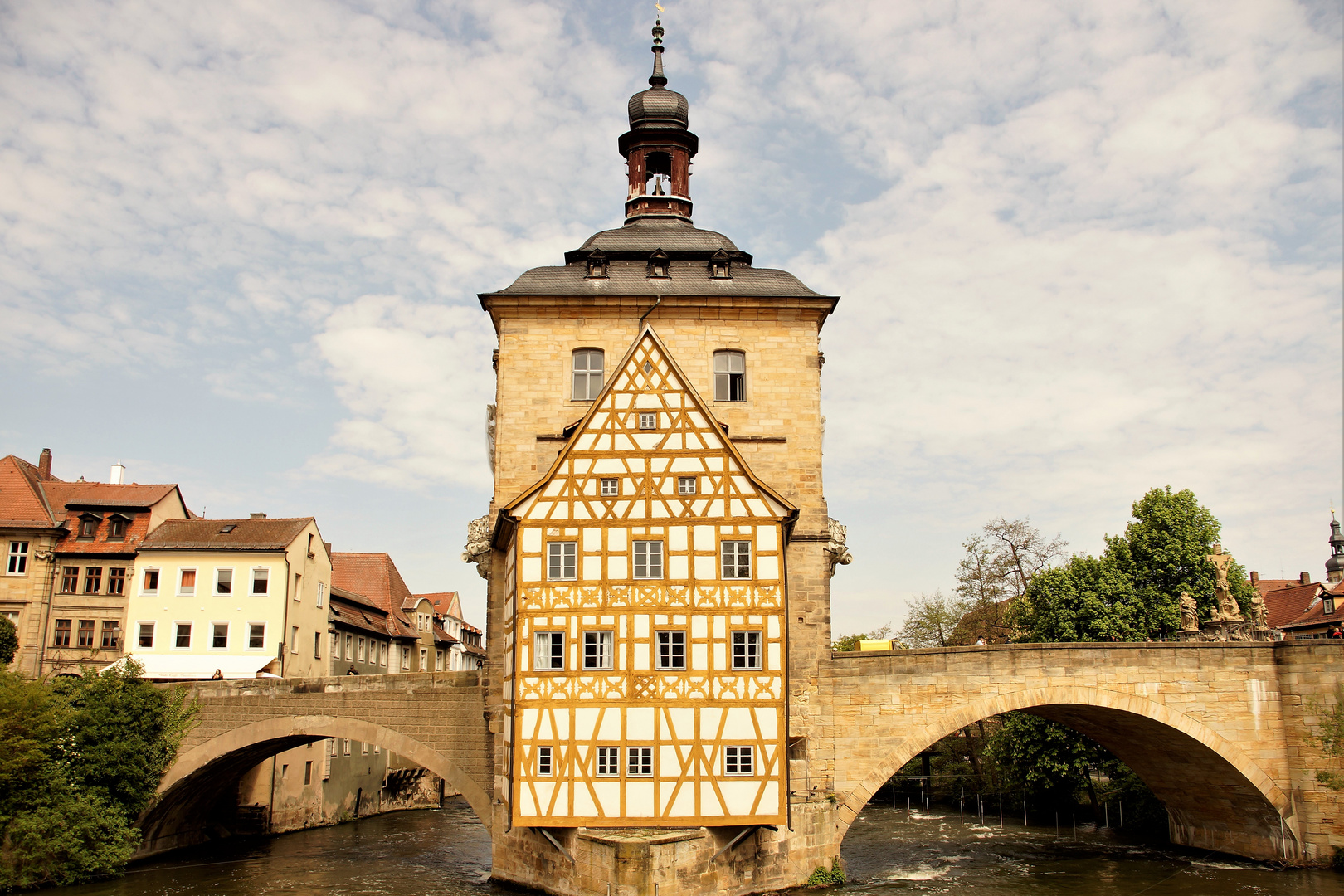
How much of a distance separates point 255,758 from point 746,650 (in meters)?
16.1

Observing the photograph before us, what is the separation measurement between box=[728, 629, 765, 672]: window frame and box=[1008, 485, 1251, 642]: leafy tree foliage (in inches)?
608

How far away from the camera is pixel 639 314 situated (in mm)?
24891

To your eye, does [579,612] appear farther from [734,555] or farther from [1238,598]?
[1238,598]

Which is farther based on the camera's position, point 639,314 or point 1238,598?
point 1238,598

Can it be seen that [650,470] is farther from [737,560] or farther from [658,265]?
[658,265]

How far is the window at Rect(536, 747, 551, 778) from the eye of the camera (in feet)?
65.7

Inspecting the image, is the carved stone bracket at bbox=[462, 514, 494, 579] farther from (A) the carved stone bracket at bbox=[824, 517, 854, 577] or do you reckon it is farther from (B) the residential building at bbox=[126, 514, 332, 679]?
(B) the residential building at bbox=[126, 514, 332, 679]

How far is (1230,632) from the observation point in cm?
2561

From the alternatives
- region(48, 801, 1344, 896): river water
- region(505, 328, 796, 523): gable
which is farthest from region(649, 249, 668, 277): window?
region(48, 801, 1344, 896): river water

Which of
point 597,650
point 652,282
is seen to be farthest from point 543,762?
point 652,282

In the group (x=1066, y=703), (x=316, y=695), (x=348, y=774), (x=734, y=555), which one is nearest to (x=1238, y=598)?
(x=1066, y=703)

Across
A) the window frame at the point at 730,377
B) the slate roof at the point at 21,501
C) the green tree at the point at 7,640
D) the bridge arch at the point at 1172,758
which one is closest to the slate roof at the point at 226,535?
the slate roof at the point at 21,501

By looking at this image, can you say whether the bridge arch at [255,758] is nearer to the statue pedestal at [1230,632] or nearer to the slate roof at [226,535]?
the slate roof at [226,535]

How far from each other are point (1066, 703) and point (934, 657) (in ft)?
10.6
